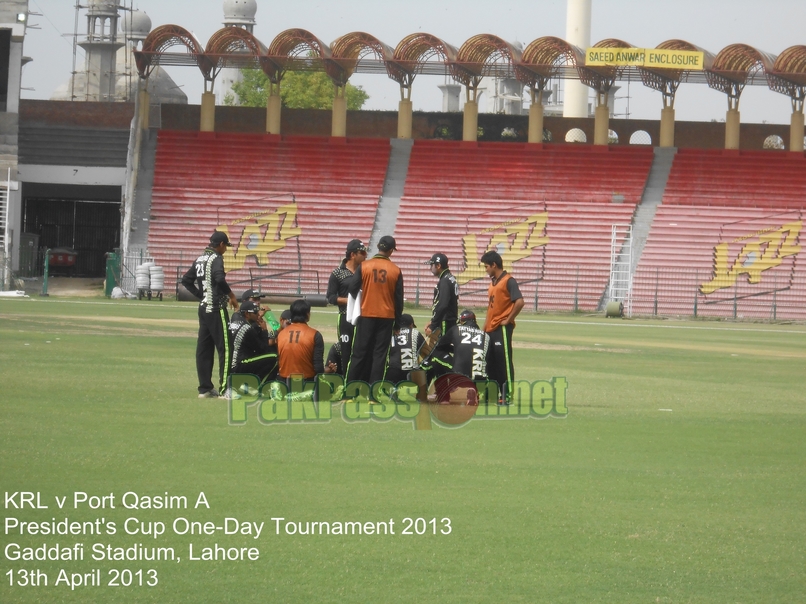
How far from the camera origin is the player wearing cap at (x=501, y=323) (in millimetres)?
12117

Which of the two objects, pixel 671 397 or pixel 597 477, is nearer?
pixel 597 477

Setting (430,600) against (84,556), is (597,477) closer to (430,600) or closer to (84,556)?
(430,600)

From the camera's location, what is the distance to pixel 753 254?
40.1m

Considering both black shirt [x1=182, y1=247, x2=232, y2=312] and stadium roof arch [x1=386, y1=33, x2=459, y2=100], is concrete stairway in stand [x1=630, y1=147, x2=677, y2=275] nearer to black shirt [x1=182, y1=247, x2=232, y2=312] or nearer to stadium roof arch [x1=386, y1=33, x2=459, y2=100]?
stadium roof arch [x1=386, y1=33, x2=459, y2=100]

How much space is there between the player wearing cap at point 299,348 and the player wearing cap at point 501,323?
1.81 m

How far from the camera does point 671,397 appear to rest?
14156 mm

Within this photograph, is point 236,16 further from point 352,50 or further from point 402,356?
point 402,356

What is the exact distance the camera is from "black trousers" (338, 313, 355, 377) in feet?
39.7

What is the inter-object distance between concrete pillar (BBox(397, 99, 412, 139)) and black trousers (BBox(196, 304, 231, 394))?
3610 centimetres

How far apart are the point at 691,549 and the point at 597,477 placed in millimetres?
2035

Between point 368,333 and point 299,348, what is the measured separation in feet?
3.06

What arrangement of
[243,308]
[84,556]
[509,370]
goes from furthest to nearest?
[243,308], [509,370], [84,556]

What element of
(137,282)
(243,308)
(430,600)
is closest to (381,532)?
(430,600)

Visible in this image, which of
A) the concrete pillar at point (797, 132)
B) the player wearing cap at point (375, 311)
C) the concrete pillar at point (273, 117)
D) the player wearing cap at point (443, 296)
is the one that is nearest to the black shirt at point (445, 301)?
the player wearing cap at point (443, 296)
